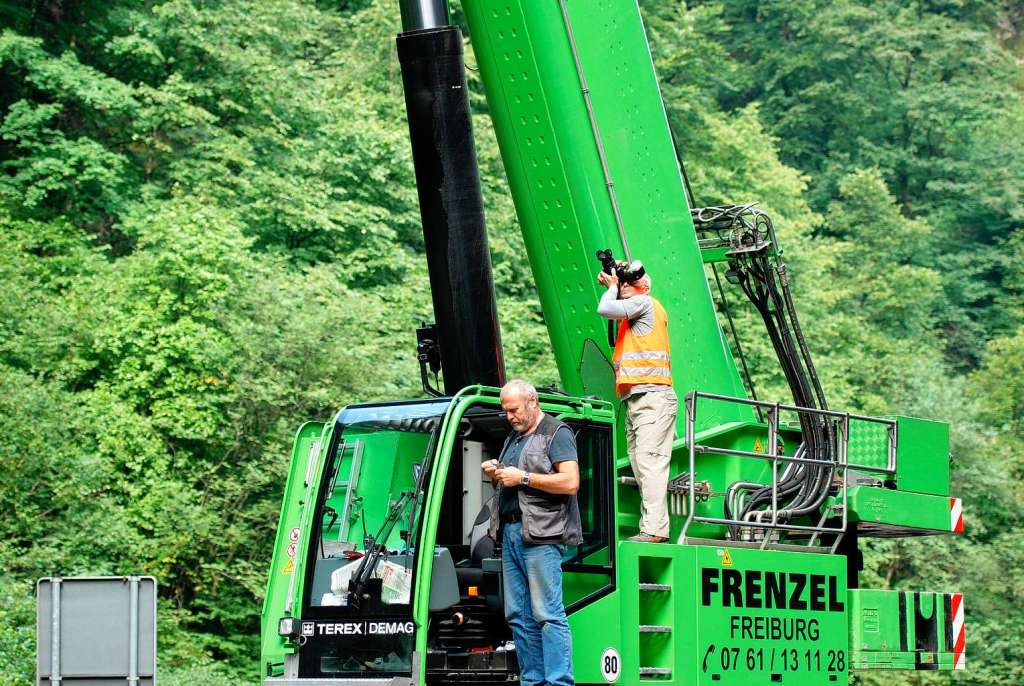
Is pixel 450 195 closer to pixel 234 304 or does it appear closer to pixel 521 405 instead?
pixel 521 405

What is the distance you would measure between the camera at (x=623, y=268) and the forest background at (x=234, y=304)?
796 cm

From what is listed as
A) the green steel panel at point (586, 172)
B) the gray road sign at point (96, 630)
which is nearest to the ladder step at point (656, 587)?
the green steel panel at point (586, 172)

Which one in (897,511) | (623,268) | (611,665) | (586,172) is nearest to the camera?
(611,665)

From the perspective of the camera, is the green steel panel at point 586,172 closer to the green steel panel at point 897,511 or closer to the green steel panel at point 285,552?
the green steel panel at point 897,511

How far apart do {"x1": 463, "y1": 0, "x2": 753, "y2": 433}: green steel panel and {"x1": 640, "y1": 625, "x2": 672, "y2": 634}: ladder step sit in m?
1.96

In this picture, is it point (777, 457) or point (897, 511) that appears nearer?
point (777, 457)

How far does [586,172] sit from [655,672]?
3.31m

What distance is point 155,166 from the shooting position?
24328 mm

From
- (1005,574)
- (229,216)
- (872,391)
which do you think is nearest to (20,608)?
(229,216)

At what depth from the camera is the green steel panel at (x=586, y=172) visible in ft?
31.3

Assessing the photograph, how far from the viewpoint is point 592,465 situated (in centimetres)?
830

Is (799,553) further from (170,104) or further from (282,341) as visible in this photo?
(170,104)

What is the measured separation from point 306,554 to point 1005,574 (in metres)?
23.0

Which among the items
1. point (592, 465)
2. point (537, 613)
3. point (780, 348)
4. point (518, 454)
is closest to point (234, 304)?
point (780, 348)
